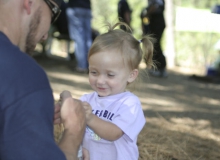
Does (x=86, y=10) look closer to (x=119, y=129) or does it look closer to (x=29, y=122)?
(x=119, y=129)

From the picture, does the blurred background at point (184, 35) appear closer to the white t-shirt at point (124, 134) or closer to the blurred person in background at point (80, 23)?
the blurred person in background at point (80, 23)

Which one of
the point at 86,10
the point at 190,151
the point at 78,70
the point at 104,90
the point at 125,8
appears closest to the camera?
the point at 104,90

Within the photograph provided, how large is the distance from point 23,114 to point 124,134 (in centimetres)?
105

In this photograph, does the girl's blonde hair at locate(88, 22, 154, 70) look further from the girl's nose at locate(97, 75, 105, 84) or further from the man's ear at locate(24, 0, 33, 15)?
the man's ear at locate(24, 0, 33, 15)

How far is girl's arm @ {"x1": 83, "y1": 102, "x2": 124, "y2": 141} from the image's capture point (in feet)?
6.88

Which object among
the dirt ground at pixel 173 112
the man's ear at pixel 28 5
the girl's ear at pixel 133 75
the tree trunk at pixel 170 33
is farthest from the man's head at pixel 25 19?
the tree trunk at pixel 170 33

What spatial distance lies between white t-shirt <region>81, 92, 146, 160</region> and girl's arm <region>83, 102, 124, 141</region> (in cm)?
6

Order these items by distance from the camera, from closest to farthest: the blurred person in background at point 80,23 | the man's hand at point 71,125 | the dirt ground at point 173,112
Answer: the man's hand at point 71,125
the dirt ground at point 173,112
the blurred person in background at point 80,23

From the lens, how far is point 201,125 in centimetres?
516

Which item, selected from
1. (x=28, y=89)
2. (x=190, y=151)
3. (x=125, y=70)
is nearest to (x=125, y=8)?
(x=190, y=151)

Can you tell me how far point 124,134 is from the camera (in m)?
2.28

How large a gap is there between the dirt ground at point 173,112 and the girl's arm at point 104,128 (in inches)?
20.6

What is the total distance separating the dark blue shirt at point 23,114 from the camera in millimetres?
1307

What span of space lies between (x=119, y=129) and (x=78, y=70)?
7341mm
